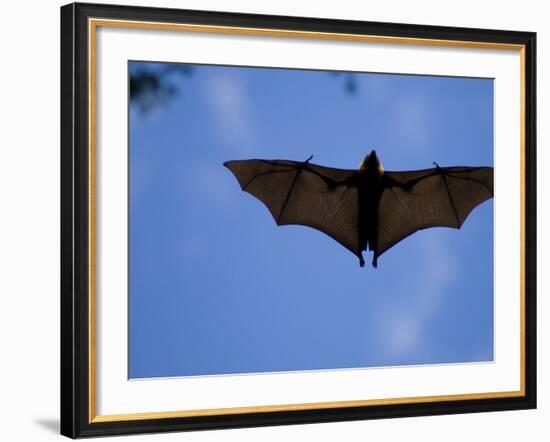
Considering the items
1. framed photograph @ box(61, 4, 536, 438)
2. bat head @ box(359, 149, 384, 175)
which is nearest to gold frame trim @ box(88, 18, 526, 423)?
framed photograph @ box(61, 4, 536, 438)

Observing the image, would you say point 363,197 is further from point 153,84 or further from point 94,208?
point 94,208

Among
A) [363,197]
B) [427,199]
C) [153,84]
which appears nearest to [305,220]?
[363,197]

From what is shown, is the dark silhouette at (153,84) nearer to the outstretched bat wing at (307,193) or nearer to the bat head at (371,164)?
the outstretched bat wing at (307,193)

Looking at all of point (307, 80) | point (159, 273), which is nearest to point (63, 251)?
point (159, 273)

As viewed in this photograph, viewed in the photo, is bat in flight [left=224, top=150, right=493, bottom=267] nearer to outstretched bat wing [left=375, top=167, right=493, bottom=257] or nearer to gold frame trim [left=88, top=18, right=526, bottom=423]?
outstretched bat wing [left=375, top=167, right=493, bottom=257]

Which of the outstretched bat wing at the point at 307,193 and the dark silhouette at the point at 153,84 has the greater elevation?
the dark silhouette at the point at 153,84

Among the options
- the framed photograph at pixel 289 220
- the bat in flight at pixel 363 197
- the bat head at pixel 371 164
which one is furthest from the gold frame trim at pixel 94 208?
the bat head at pixel 371 164

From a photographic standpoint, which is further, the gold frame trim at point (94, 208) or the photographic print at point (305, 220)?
the photographic print at point (305, 220)
